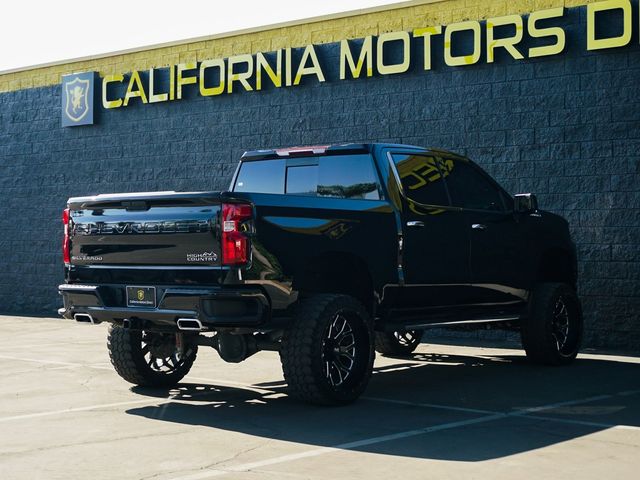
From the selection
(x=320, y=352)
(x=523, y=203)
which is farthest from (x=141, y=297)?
(x=523, y=203)

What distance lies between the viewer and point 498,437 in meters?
7.72

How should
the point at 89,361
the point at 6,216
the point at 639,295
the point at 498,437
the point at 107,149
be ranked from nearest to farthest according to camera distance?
the point at 498,437, the point at 89,361, the point at 639,295, the point at 107,149, the point at 6,216

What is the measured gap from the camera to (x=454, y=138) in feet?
52.2

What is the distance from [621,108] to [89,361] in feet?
24.8

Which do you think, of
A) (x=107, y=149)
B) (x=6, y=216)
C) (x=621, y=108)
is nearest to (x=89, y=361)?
(x=621, y=108)

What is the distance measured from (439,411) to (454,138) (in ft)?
24.9

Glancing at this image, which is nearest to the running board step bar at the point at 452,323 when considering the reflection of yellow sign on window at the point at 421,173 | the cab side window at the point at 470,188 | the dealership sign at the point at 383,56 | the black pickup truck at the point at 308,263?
the black pickup truck at the point at 308,263

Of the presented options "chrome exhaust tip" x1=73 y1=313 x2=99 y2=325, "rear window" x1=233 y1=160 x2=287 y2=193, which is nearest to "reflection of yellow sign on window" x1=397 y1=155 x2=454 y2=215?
"rear window" x1=233 y1=160 x2=287 y2=193

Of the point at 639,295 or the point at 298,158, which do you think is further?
the point at 639,295

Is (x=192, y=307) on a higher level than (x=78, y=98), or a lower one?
lower

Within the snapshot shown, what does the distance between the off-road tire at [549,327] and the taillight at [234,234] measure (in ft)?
15.2

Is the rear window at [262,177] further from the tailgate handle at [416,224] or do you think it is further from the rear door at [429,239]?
the tailgate handle at [416,224]

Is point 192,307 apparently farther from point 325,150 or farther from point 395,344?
point 395,344

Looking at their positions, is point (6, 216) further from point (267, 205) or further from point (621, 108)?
point (267, 205)
